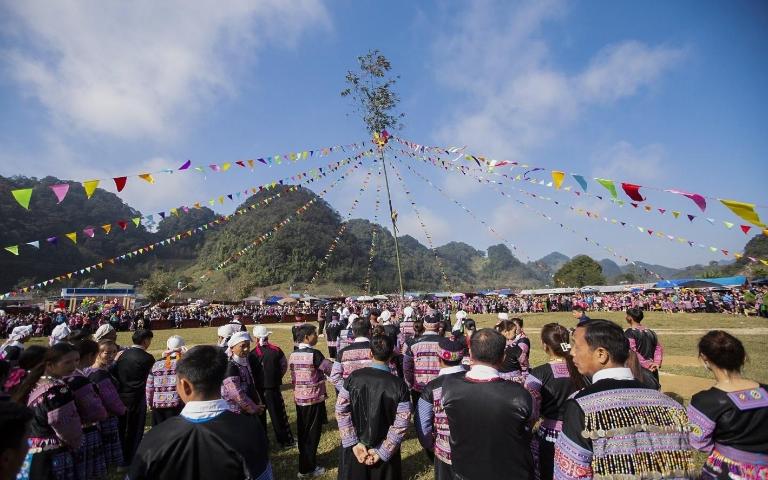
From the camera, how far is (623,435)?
2.33 meters

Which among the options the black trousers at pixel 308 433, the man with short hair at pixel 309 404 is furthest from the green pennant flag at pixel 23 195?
the black trousers at pixel 308 433

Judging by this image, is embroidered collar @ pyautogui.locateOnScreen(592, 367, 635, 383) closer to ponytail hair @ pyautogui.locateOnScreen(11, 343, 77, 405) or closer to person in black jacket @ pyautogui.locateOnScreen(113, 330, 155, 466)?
ponytail hair @ pyautogui.locateOnScreen(11, 343, 77, 405)

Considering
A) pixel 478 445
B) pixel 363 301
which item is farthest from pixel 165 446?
pixel 363 301

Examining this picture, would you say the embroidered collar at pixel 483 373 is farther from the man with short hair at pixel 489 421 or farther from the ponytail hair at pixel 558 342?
the ponytail hair at pixel 558 342

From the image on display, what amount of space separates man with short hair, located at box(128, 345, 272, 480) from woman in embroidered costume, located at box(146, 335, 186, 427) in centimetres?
382

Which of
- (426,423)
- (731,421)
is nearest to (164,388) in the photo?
(426,423)

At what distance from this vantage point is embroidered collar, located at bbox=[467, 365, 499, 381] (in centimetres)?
324

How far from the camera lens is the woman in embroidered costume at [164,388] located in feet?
19.1

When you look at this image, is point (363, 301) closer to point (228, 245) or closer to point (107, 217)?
point (228, 245)

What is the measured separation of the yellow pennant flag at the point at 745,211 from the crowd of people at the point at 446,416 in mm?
4888

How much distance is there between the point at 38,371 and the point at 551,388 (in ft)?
15.4

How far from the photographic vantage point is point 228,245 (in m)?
85.1

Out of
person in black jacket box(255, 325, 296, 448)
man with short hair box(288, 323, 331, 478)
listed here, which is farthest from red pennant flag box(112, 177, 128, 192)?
man with short hair box(288, 323, 331, 478)

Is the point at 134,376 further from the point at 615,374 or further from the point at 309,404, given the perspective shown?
the point at 615,374
